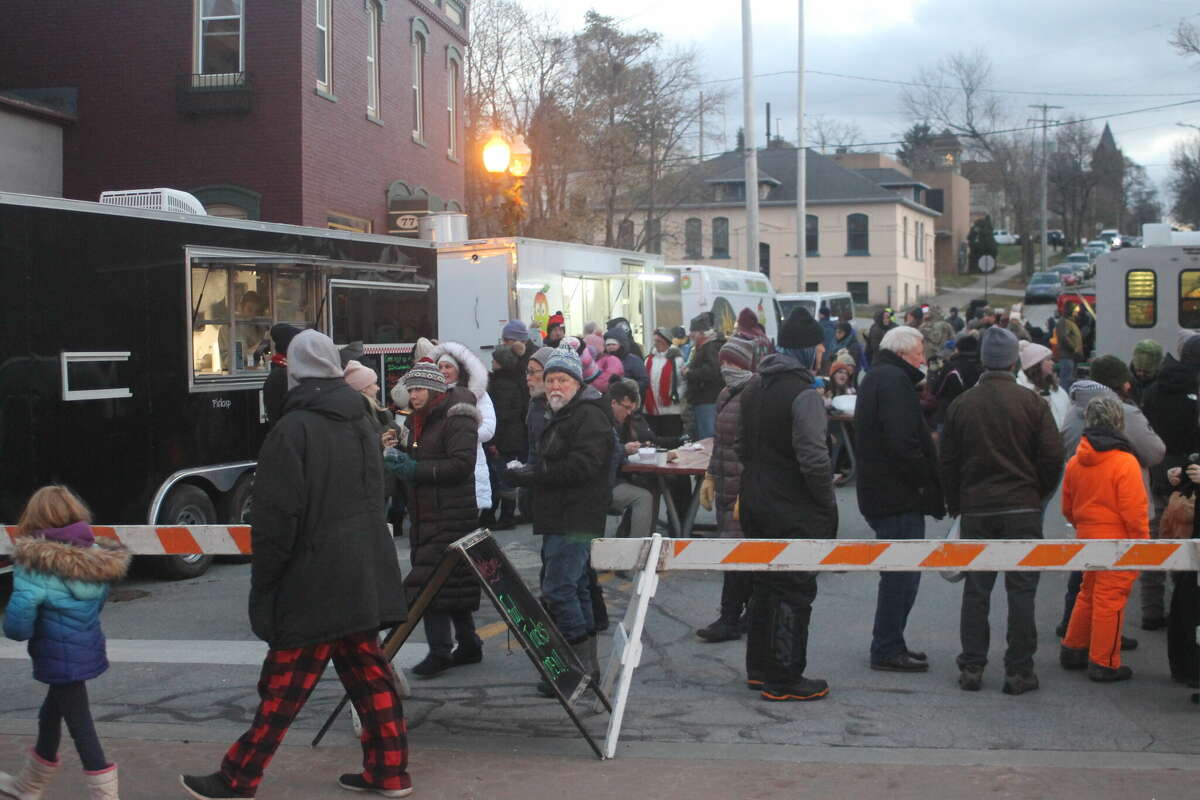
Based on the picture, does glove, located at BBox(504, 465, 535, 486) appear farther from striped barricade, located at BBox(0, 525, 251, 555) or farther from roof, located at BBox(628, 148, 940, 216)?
roof, located at BBox(628, 148, 940, 216)

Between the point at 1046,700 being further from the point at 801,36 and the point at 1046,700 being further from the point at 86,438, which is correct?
the point at 801,36

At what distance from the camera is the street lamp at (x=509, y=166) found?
16.1 meters

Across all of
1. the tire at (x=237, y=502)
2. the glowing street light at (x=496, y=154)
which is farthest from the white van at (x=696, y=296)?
the tire at (x=237, y=502)

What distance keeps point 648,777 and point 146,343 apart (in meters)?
5.87

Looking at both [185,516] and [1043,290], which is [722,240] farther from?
[185,516]

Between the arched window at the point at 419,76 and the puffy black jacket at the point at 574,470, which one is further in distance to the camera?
the arched window at the point at 419,76

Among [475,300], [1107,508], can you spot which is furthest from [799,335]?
[475,300]

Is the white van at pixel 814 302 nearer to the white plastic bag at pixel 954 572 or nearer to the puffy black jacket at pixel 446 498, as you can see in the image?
the white plastic bag at pixel 954 572

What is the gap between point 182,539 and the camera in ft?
21.1

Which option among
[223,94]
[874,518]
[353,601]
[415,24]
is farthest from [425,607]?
[415,24]

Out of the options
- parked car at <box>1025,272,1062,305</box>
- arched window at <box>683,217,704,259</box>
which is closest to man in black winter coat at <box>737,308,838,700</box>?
parked car at <box>1025,272,1062,305</box>

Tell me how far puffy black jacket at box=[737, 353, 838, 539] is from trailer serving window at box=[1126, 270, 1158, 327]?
1383cm

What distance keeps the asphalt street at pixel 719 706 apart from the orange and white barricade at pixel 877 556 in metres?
0.75

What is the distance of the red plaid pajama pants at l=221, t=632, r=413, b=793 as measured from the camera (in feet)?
16.6
